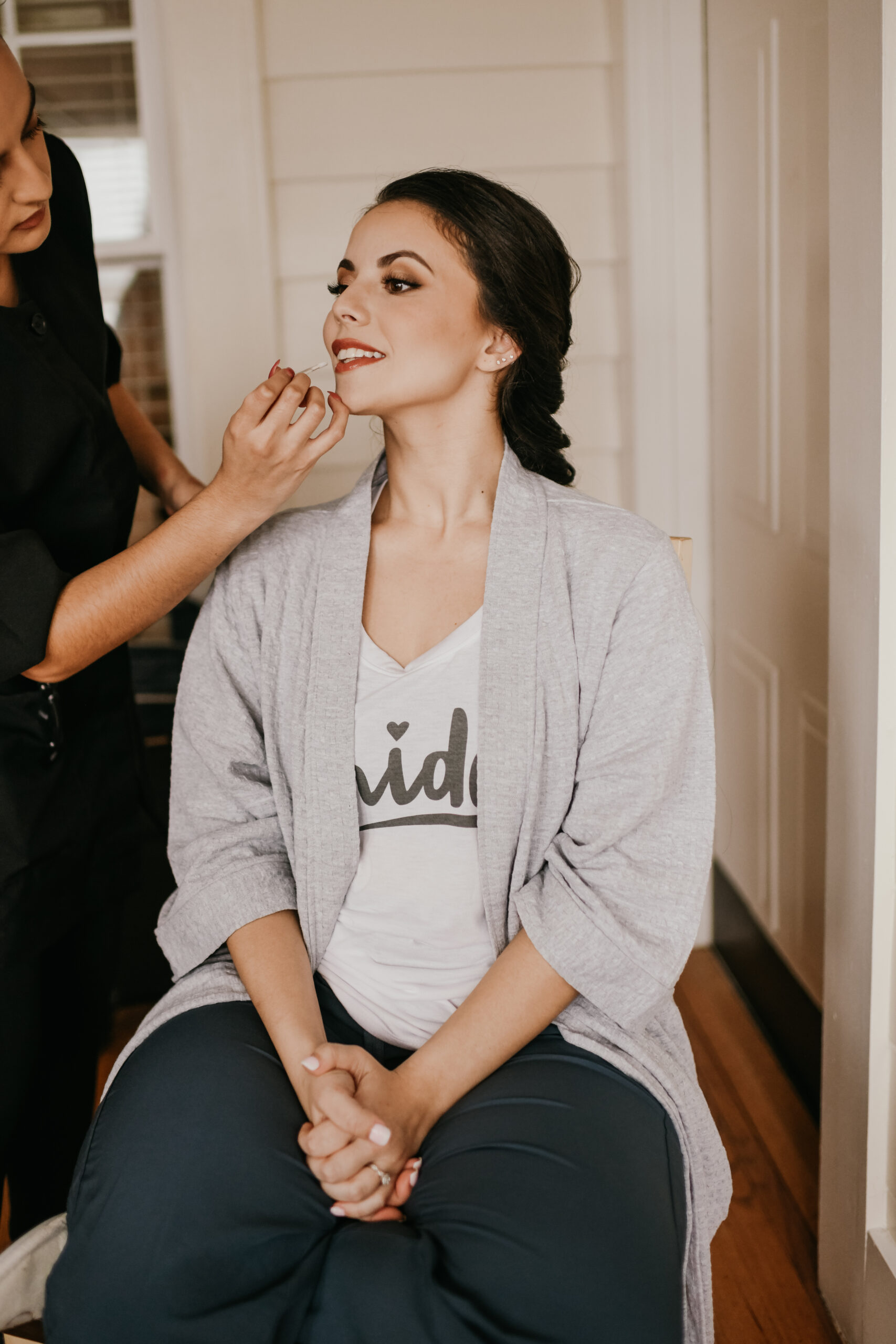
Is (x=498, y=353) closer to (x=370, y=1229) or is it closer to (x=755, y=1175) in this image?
(x=370, y=1229)

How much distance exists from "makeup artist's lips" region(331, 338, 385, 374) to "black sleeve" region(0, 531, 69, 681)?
443mm

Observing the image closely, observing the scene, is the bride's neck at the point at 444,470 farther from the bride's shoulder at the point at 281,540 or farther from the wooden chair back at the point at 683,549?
the wooden chair back at the point at 683,549

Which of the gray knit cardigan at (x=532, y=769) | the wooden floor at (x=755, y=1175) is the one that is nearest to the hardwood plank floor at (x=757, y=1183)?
the wooden floor at (x=755, y=1175)

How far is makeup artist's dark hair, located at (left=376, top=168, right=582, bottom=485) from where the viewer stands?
1.43 m

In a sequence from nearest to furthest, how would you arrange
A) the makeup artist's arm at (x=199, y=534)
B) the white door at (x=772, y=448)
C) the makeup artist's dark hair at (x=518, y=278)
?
the makeup artist's arm at (x=199, y=534), the makeup artist's dark hair at (x=518, y=278), the white door at (x=772, y=448)

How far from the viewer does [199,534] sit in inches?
48.4

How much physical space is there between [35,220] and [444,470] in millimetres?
558

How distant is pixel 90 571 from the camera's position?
1.23 metres

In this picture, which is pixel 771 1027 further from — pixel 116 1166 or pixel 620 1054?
pixel 116 1166

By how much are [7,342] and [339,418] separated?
0.38 meters

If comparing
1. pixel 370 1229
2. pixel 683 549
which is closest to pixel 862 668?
pixel 683 549

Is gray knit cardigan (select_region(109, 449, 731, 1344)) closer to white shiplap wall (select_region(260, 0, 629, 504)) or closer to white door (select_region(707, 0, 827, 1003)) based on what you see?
white door (select_region(707, 0, 827, 1003))

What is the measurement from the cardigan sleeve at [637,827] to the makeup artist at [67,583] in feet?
1.40

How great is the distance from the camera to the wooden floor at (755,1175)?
1609 mm
